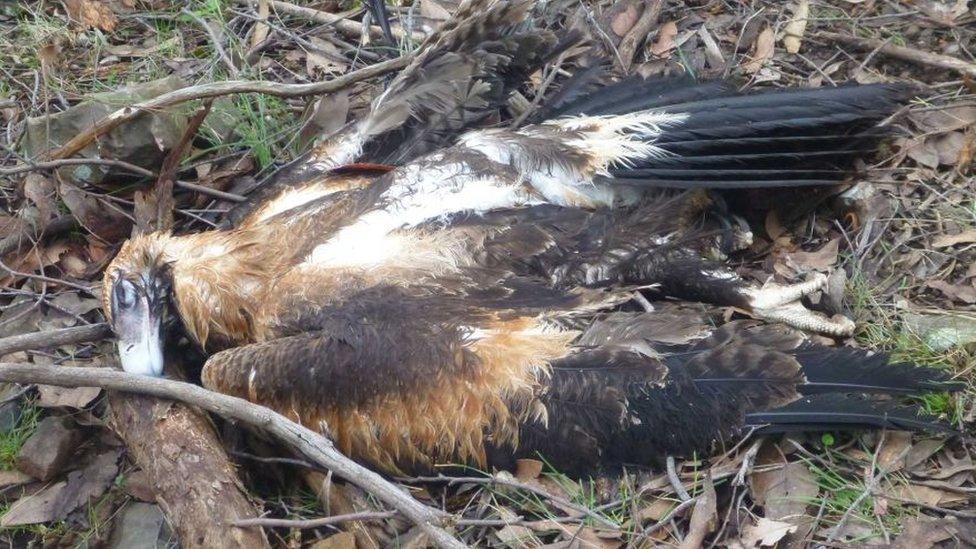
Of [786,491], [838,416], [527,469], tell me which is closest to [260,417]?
[527,469]

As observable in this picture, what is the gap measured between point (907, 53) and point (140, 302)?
324 cm

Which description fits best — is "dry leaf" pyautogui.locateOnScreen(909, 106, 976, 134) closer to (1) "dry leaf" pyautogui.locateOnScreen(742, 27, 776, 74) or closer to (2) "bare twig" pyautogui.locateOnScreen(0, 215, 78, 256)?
(1) "dry leaf" pyautogui.locateOnScreen(742, 27, 776, 74)

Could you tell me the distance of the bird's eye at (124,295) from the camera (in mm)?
3088

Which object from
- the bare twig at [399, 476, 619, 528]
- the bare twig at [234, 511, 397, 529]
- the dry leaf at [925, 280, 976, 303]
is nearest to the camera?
the bare twig at [234, 511, 397, 529]

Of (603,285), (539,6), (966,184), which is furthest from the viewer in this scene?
(539,6)

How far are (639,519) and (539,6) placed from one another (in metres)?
2.38

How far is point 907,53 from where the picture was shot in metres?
3.80

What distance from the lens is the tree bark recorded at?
2.56 meters

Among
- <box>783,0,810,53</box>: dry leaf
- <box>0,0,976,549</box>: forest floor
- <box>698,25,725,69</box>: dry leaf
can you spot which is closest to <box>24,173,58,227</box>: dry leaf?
<box>0,0,976,549</box>: forest floor

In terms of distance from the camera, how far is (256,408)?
2586mm

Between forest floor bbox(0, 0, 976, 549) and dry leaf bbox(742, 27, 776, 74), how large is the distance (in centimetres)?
1

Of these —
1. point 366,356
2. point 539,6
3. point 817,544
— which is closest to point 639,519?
point 817,544

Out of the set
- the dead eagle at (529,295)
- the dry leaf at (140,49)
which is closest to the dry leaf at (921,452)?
the dead eagle at (529,295)

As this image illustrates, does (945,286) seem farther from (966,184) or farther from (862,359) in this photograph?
(862,359)
